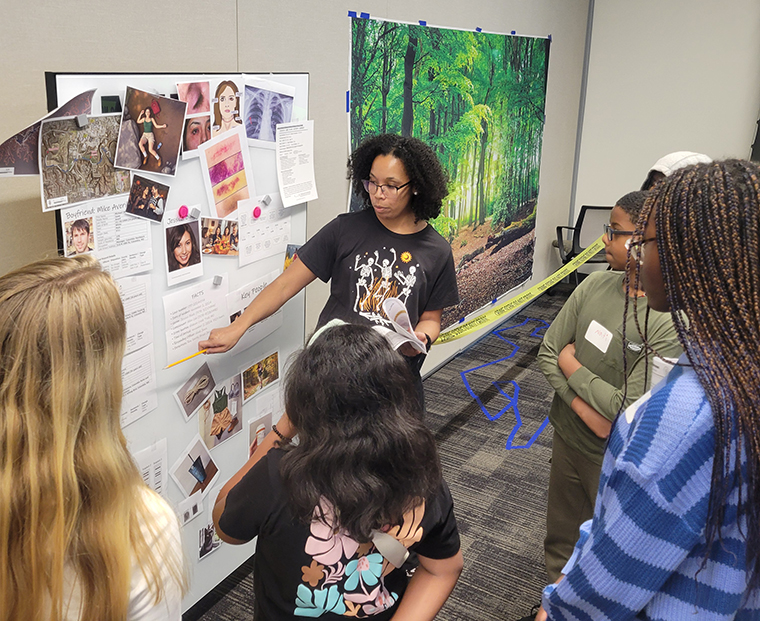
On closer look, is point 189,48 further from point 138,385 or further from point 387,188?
point 138,385

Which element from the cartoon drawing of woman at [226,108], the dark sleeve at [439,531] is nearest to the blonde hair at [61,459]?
the dark sleeve at [439,531]

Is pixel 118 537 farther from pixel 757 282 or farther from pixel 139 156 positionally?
pixel 139 156

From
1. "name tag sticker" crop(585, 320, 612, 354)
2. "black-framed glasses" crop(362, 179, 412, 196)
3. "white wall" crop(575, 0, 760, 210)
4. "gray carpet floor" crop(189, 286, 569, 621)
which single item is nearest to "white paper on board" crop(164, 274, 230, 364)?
"black-framed glasses" crop(362, 179, 412, 196)

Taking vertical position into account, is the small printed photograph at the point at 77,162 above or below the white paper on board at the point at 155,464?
above

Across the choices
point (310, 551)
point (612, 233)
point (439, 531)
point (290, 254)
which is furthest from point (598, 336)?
point (310, 551)

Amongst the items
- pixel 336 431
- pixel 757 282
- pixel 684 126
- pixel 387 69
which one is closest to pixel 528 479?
pixel 387 69

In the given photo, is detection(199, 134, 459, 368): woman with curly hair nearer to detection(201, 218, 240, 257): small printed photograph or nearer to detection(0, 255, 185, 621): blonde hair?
detection(201, 218, 240, 257): small printed photograph

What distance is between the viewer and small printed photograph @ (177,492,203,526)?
2133mm

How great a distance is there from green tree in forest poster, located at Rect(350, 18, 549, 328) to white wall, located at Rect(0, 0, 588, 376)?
14 centimetres

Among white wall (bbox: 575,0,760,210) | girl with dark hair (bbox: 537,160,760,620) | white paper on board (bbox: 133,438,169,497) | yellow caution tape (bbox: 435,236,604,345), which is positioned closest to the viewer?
girl with dark hair (bbox: 537,160,760,620)

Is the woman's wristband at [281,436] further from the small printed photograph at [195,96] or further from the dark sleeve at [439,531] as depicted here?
the small printed photograph at [195,96]

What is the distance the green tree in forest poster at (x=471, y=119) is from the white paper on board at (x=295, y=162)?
2.23 feet

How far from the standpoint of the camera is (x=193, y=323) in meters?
2.03

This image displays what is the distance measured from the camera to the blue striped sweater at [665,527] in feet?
2.69
